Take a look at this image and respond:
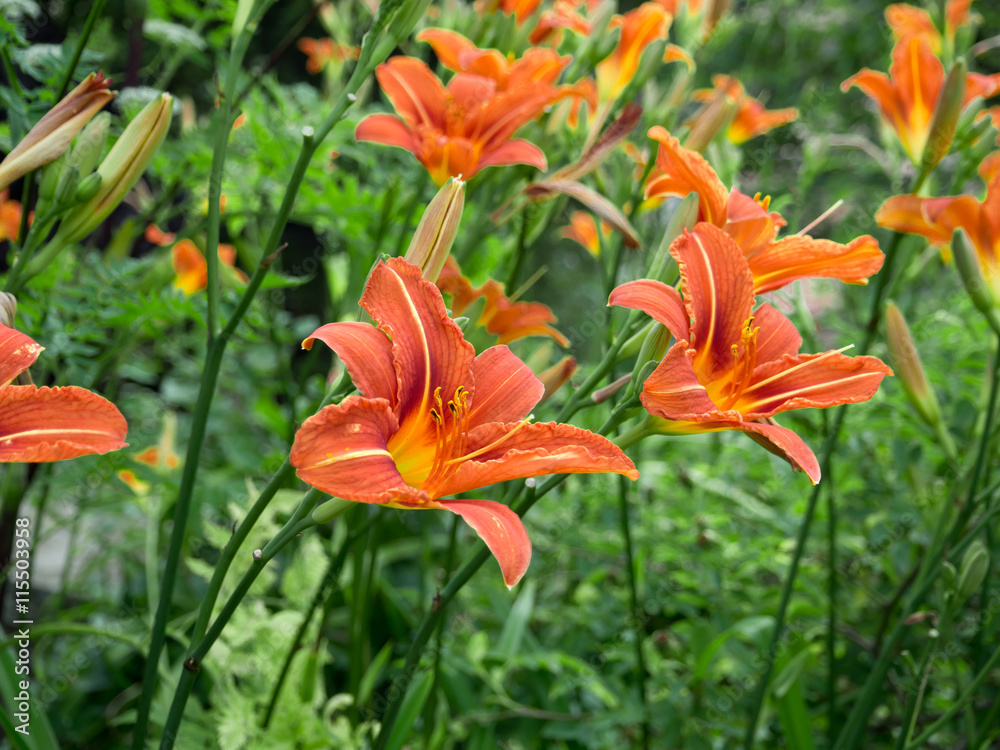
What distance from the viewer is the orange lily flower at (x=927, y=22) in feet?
5.31

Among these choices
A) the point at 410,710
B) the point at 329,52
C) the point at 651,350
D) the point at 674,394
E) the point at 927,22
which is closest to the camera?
the point at 674,394

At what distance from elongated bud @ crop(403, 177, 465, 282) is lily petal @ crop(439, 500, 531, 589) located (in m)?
0.27

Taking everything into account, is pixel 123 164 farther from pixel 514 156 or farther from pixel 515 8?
pixel 515 8

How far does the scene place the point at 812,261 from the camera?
866 mm

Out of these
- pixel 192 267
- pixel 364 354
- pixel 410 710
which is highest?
pixel 364 354

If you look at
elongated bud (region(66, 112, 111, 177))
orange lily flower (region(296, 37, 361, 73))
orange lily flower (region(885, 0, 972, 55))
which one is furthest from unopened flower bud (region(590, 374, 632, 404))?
orange lily flower (region(296, 37, 361, 73))

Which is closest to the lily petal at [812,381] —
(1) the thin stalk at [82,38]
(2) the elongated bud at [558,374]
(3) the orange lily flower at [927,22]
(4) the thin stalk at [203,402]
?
(2) the elongated bud at [558,374]

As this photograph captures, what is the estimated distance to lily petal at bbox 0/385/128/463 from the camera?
0.61 m

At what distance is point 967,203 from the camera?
1048mm

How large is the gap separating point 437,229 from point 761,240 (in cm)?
40

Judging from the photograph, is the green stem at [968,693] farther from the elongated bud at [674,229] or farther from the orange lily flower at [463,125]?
the orange lily flower at [463,125]

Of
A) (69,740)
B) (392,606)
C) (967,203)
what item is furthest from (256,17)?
(69,740)

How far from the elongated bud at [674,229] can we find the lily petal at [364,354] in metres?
0.36

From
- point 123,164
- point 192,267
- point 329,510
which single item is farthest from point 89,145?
point 192,267
